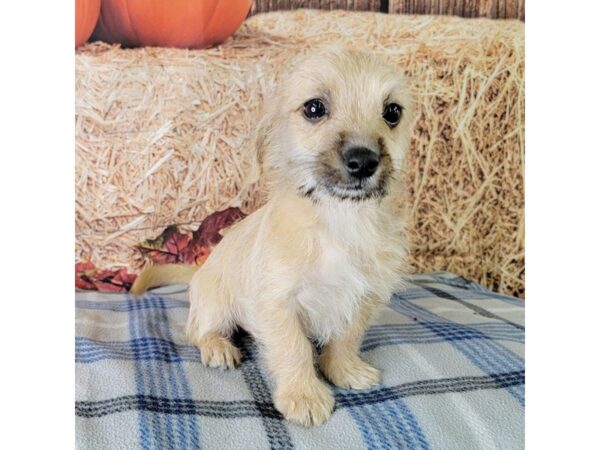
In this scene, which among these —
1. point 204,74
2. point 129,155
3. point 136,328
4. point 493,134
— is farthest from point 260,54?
point 136,328

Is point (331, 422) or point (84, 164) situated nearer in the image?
point (331, 422)

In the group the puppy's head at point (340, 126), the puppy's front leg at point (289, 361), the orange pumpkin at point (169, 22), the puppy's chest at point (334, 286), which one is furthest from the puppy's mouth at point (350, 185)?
the orange pumpkin at point (169, 22)

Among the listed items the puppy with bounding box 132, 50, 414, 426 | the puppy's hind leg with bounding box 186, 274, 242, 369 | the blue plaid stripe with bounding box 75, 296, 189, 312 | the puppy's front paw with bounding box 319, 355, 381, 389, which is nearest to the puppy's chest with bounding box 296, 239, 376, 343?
the puppy with bounding box 132, 50, 414, 426

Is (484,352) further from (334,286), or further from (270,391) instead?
(270,391)

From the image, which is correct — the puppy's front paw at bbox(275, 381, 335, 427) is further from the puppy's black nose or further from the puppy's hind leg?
the puppy's black nose

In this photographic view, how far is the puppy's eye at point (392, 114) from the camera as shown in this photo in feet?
5.07

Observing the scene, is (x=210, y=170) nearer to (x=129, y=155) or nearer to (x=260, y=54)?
(x=129, y=155)

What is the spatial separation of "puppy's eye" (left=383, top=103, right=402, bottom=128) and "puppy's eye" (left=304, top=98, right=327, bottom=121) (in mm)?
181

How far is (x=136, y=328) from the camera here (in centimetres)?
192

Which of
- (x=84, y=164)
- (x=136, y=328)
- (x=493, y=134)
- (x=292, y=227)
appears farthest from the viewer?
(x=493, y=134)

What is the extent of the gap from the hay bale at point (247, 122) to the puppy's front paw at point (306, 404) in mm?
1266
